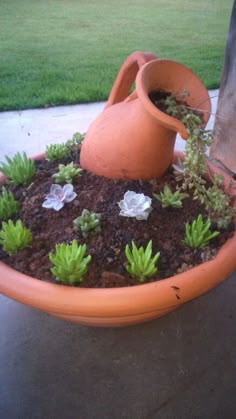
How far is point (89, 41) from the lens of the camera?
10.3 ft

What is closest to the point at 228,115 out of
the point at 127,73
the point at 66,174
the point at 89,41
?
the point at 127,73

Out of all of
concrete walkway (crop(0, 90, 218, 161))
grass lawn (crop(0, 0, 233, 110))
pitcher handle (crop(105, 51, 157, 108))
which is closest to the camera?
pitcher handle (crop(105, 51, 157, 108))

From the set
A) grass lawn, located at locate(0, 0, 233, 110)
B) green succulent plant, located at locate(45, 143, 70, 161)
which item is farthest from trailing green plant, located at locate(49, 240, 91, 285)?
grass lawn, located at locate(0, 0, 233, 110)

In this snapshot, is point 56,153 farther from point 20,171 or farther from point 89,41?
point 89,41

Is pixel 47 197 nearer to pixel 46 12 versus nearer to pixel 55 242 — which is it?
pixel 55 242

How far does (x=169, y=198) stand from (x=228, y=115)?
59 cm

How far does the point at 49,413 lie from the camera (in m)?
0.78

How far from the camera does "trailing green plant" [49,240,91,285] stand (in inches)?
26.4

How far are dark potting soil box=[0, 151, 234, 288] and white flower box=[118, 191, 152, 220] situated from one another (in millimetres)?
19

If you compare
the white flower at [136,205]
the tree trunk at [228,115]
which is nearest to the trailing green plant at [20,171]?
the white flower at [136,205]

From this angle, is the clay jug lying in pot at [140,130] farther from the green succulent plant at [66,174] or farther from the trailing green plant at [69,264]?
the trailing green plant at [69,264]

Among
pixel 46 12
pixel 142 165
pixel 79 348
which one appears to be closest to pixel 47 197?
pixel 142 165

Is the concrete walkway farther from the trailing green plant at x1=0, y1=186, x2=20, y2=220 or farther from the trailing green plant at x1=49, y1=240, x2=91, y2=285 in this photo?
the trailing green plant at x1=49, y1=240, x2=91, y2=285

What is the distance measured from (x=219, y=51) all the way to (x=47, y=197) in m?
2.43
